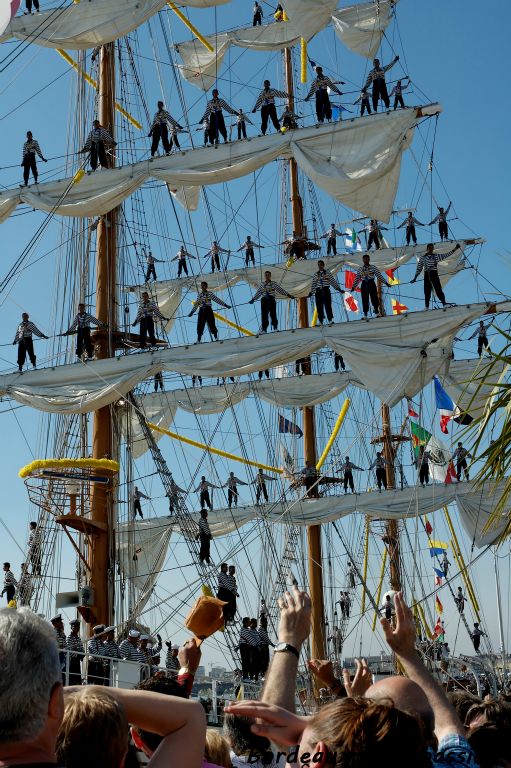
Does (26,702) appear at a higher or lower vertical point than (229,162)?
lower

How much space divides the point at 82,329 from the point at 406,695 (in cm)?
1611

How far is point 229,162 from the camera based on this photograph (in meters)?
19.3

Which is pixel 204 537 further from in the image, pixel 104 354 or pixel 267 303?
pixel 267 303

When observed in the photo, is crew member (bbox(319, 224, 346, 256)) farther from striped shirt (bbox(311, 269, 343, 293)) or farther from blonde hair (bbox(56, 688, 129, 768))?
blonde hair (bbox(56, 688, 129, 768))

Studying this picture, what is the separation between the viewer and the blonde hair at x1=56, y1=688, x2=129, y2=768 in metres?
2.14

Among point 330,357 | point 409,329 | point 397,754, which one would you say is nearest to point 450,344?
point 409,329

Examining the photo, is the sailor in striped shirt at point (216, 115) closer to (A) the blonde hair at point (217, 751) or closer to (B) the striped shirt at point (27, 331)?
(B) the striped shirt at point (27, 331)

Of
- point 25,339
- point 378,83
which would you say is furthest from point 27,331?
point 378,83

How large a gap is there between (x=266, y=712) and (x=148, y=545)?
88.1 feet

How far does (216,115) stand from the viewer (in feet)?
68.9

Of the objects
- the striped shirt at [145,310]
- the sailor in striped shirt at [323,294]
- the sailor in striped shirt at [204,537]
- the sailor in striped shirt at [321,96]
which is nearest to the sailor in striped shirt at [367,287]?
the sailor in striped shirt at [323,294]

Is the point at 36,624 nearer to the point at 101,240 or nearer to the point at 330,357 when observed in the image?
the point at 101,240

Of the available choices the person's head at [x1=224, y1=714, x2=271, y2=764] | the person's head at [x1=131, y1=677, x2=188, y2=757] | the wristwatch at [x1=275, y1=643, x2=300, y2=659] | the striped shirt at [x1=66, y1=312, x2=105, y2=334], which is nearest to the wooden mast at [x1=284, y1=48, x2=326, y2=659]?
the striped shirt at [x1=66, y1=312, x2=105, y2=334]

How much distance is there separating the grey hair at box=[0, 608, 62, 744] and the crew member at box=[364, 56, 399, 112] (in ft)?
67.3
